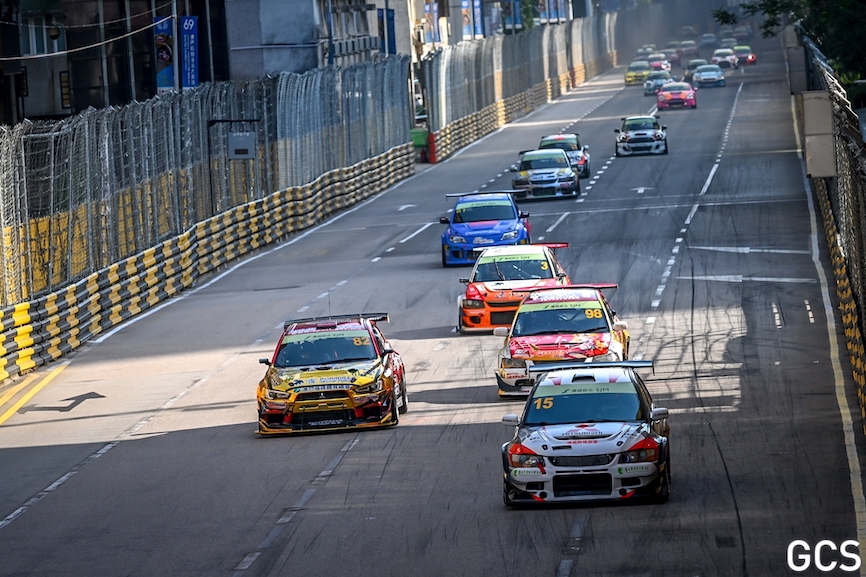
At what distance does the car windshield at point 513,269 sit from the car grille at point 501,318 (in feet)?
2.95

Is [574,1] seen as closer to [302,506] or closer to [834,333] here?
[834,333]

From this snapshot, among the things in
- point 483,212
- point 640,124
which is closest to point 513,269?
point 483,212

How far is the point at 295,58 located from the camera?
6178cm

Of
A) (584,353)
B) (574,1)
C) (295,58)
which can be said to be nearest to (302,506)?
(584,353)

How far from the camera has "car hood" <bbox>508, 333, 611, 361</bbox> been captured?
66.1 ft

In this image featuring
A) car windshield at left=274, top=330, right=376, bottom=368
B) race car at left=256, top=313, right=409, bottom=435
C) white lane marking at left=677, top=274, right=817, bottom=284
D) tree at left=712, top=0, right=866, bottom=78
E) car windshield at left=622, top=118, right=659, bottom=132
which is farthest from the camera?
car windshield at left=622, top=118, right=659, bottom=132

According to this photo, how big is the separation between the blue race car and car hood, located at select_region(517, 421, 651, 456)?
1937cm

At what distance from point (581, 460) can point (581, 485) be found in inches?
9.7

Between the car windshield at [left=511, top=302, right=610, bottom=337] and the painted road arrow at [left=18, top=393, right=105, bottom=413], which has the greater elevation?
the car windshield at [left=511, top=302, right=610, bottom=337]

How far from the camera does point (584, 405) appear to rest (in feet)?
48.8

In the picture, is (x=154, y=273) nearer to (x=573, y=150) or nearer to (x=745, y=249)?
(x=745, y=249)

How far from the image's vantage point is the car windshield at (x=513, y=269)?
26.8 meters

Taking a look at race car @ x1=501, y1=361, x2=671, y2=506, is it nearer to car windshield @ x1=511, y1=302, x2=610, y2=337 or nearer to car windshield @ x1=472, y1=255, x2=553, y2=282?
car windshield @ x1=511, y1=302, x2=610, y2=337

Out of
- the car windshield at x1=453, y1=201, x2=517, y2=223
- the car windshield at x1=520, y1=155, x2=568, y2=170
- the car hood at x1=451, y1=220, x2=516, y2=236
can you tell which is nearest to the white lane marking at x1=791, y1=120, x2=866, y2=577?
the car hood at x1=451, y1=220, x2=516, y2=236
